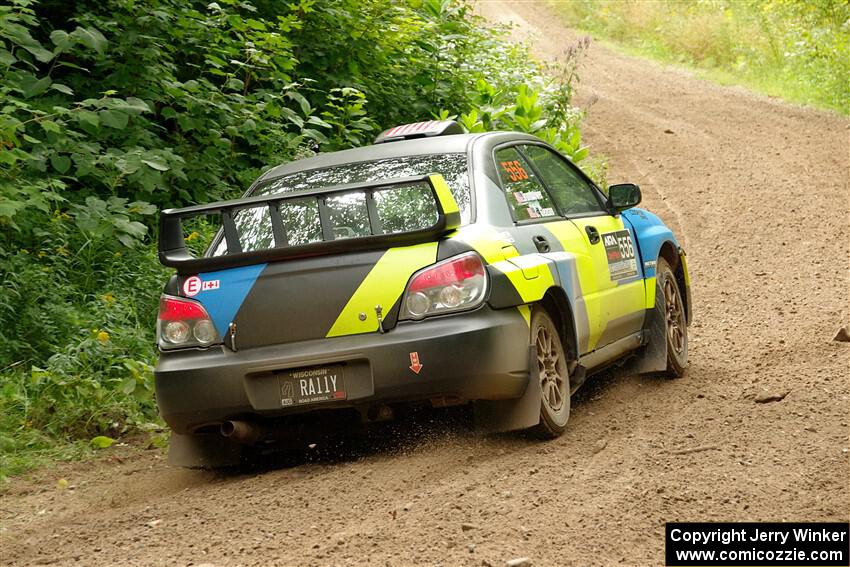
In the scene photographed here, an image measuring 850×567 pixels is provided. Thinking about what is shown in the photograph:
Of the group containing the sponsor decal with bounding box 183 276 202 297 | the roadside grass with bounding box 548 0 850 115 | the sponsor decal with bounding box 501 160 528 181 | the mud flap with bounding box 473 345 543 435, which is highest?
the roadside grass with bounding box 548 0 850 115

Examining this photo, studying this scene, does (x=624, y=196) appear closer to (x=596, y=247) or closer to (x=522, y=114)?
(x=596, y=247)

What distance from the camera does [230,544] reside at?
4.50 m

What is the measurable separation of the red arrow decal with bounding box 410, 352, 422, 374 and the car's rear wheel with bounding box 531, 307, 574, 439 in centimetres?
61

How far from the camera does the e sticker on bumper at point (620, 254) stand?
678 cm

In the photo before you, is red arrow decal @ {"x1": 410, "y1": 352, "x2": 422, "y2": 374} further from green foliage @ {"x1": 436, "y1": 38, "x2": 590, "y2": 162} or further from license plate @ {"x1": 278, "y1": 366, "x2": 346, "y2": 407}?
green foliage @ {"x1": 436, "y1": 38, "x2": 590, "y2": 162}

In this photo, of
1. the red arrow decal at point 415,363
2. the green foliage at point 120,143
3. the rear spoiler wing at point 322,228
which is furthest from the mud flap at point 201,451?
the red arrow decal at point 415,363

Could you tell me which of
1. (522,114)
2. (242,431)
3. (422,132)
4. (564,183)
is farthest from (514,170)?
(522,114)

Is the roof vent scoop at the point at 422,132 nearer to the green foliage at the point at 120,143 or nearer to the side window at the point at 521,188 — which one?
the side window at the point at 521,188

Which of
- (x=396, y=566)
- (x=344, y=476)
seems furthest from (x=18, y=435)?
(x=396, y=566)

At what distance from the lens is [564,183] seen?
22.9ft

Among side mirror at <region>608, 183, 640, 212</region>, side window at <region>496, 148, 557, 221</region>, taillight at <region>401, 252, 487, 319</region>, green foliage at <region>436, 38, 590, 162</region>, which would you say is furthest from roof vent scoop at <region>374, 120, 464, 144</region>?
green foliage at <region>436, 38, 590, 162</region>

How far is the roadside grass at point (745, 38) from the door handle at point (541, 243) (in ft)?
56.6

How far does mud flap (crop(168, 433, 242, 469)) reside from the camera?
5.88m

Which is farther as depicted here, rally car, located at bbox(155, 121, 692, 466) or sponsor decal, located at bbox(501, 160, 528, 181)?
sponsor decal, located at bbox(501, 160, 528, 181)
